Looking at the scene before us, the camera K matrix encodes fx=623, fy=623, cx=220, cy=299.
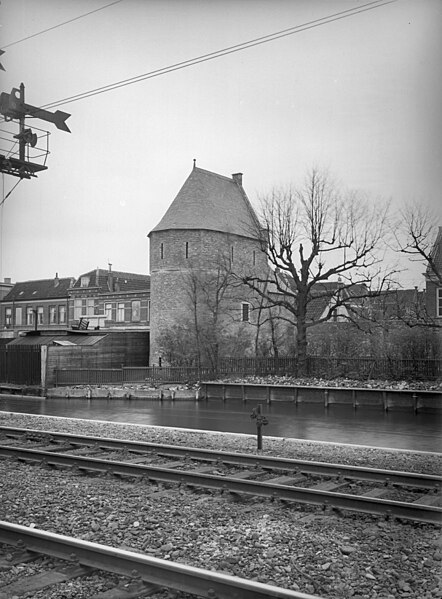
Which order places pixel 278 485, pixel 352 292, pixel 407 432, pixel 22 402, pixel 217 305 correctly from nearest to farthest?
pixel 278 485 < pixel 407 432 < pixel 22 402 < pixel 352 292 < pixel 217 305

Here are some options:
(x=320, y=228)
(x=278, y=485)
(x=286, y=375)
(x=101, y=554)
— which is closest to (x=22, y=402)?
(x=286, y=375)

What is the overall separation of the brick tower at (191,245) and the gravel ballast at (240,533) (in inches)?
1267

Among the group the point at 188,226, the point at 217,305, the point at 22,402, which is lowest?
the point at 22,402

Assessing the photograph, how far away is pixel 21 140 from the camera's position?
26.5 ft

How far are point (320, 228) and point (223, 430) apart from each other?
14791 mm

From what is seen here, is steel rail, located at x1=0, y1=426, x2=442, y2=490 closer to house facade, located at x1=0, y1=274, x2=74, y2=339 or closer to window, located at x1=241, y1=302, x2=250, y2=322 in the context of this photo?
house facade, located at x1=0, y1=274, x2=74, y2=339

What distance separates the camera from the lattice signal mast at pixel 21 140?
7.34 metres

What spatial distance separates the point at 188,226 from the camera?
42.7 meters

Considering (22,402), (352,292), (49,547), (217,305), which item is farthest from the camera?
(217,305)

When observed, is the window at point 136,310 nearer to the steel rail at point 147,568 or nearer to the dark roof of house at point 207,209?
the dark roof of house at point 207,209

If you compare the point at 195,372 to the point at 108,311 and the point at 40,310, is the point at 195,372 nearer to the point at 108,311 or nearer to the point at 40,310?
the point at 40,310

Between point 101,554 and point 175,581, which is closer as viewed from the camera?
point 175,581

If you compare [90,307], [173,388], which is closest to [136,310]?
[90,307]

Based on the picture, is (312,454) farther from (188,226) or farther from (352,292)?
(188,226)
